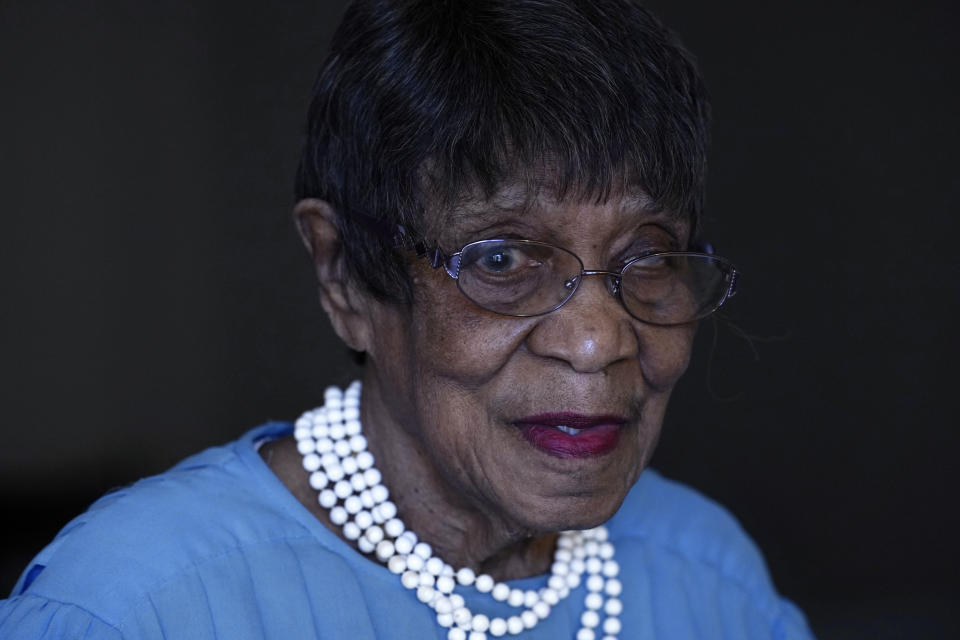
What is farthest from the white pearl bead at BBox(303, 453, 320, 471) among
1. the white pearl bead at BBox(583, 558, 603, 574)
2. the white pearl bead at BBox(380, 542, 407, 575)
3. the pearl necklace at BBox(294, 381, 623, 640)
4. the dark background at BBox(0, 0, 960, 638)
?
the dark background at BBox(0, 0, 960, 638)

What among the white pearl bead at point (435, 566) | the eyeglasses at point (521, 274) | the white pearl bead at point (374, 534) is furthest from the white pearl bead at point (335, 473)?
the eyeglasses at point (521, 274)

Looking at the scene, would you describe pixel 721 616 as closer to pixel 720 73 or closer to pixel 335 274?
pixel 335 274

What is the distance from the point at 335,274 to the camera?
1.83 m

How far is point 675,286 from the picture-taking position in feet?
5.82

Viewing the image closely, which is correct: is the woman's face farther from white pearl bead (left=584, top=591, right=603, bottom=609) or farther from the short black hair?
white pearl bead (left=584, top=591, right=603, bottom=609)

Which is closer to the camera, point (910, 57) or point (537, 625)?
point (537, 625)

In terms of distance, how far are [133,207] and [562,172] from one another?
87.8 inches

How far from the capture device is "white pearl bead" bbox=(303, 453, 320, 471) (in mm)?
1820

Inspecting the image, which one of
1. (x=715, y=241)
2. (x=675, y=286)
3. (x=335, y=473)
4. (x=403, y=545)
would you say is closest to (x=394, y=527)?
(x=403, y=545)

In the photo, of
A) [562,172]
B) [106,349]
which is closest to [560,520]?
[562,172]

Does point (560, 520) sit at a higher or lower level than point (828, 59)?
lower

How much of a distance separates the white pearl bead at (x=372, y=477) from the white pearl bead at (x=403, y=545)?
0.34 ft

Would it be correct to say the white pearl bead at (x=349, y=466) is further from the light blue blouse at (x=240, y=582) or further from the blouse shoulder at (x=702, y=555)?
the blouse shoulder at (x=702, y=555)

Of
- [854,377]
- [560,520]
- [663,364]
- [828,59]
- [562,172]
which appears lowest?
[854,377]
